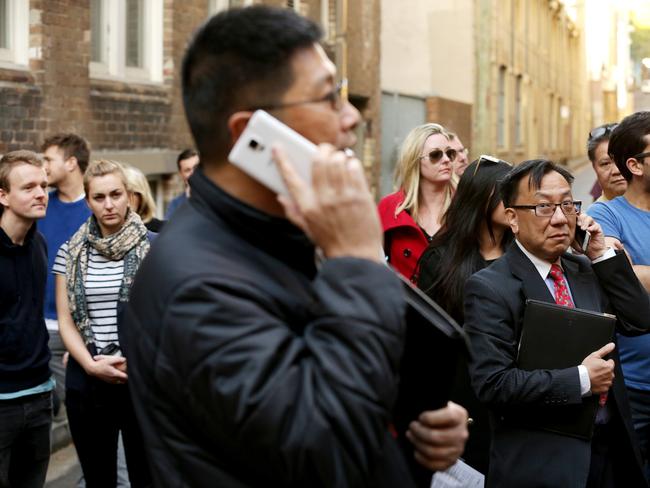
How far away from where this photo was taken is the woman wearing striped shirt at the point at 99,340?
5.92 m

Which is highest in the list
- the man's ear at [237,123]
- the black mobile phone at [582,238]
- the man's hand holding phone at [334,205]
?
the man's ear at [237,123]

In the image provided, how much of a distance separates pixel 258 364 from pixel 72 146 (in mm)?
6210

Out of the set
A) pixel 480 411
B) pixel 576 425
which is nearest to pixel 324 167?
pixel 576 425

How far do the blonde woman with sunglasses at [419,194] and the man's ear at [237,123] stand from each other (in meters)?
4.38

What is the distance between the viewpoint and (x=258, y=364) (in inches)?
82.4

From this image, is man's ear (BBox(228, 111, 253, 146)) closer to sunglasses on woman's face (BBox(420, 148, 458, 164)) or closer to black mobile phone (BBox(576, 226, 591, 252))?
black mobile phone (BBox(576, 226, 591, 252))

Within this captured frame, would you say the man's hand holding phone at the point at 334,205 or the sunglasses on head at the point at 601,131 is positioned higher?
the sunglasses on head at the point at 601,131

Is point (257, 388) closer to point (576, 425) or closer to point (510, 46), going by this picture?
point (576, 425)

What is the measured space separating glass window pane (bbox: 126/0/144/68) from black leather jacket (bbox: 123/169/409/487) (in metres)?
11.7

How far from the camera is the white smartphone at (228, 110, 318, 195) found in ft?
7.42

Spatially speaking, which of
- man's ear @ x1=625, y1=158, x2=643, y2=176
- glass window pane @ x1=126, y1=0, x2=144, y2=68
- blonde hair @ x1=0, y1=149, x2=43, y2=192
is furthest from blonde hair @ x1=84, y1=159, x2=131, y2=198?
glass window pane @ x1=126, y1=0, x2=144, y2=68

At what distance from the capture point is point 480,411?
5.48 metres

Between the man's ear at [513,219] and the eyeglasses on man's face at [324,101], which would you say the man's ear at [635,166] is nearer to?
→ the man's ear at [513,219]

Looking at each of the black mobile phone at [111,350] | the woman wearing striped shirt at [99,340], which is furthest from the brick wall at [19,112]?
the black mobile phone at [111,350]
